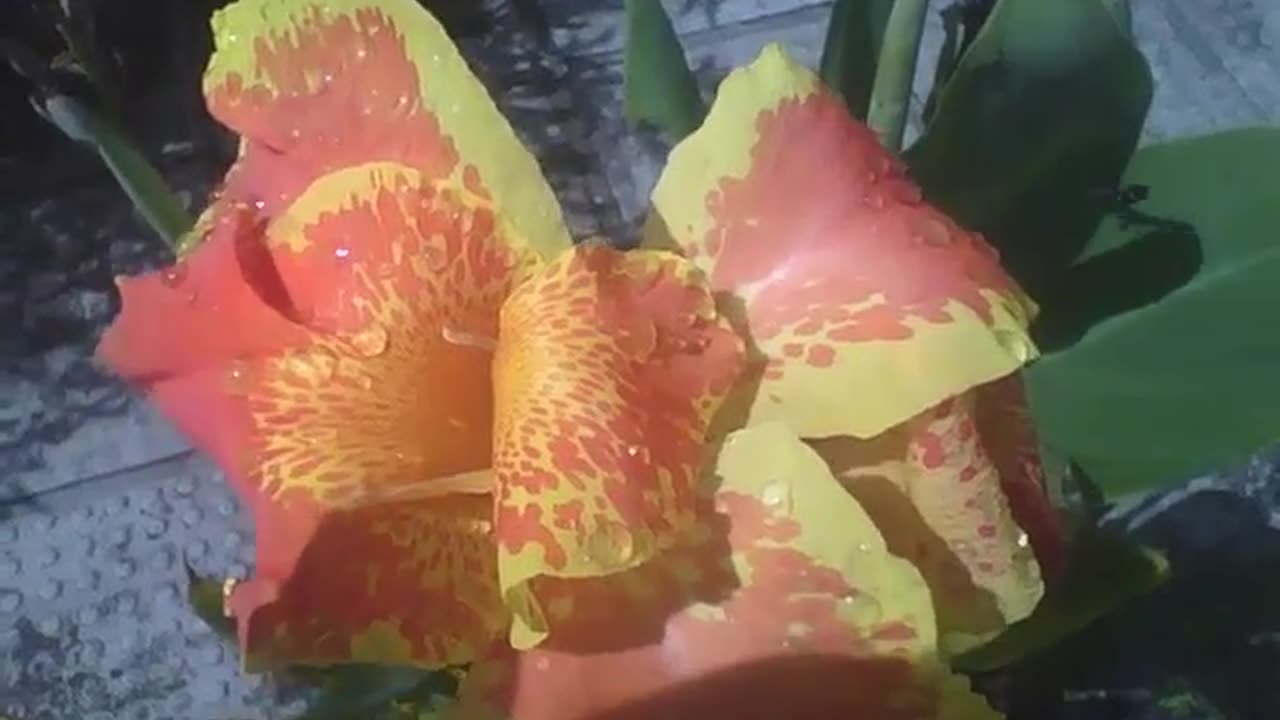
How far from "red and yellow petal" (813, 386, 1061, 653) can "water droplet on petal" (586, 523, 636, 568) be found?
0.03 m

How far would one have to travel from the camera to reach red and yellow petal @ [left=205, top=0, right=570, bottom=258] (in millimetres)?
227

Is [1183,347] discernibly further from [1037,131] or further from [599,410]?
[599,410]

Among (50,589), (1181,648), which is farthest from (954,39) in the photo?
(50,589)

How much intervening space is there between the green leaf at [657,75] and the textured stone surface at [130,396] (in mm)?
389

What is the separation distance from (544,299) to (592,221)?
26.4 inches

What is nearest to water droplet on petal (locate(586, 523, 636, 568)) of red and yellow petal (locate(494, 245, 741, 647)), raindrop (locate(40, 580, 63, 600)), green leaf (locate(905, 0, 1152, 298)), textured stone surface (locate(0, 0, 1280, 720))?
red and yellow petal (locate(494, 245, 741, 647))

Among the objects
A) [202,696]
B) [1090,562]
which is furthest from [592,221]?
[1090,562]

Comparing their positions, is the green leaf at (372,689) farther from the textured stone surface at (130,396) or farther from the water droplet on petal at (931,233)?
the textured stone surface at (130,396)

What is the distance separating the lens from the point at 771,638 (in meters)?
0.21

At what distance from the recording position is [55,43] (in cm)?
93

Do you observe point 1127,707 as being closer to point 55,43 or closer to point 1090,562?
point 1090,562

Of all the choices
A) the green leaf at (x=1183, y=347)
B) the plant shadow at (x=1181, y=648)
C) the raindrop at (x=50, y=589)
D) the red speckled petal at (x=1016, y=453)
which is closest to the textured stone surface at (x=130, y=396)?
the raindrop at (x=50, y=589)

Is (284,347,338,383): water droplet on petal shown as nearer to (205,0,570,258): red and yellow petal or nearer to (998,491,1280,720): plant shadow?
(205,0,570,258): red and yellow petal

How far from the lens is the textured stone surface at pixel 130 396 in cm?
79
